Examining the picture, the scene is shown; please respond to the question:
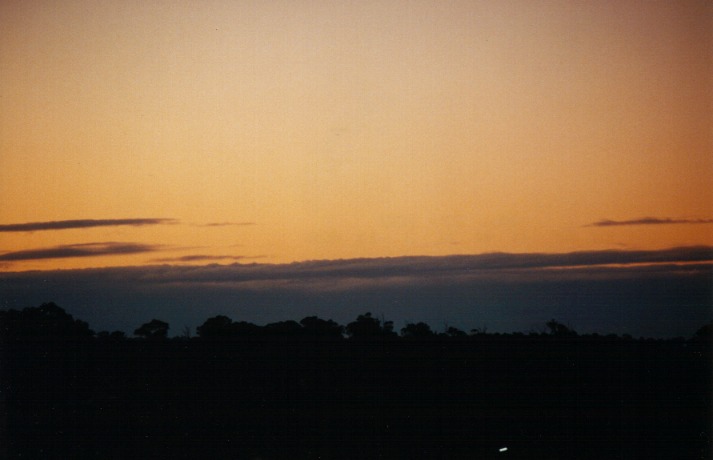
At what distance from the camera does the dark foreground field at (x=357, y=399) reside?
13.8 meters

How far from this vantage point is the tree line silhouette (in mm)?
13852

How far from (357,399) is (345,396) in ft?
0.69

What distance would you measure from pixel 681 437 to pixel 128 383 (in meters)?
9.01

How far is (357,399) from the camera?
15102mm

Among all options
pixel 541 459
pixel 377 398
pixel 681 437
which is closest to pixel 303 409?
pixel 377 398

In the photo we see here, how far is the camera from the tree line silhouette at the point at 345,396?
13852 mm

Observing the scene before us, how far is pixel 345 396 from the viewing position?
597 inches

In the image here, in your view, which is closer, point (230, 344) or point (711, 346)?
point (711, 346)

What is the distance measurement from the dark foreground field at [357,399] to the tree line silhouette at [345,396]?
0.08 ft

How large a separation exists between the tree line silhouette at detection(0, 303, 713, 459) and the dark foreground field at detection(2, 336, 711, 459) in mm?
25

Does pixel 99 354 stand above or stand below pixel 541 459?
above

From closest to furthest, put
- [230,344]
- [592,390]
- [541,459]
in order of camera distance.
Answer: [541,459]
[592,390]
[230,344]

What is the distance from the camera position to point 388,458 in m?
13.5

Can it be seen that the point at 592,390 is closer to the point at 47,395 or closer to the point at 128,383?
the point at 128,383
